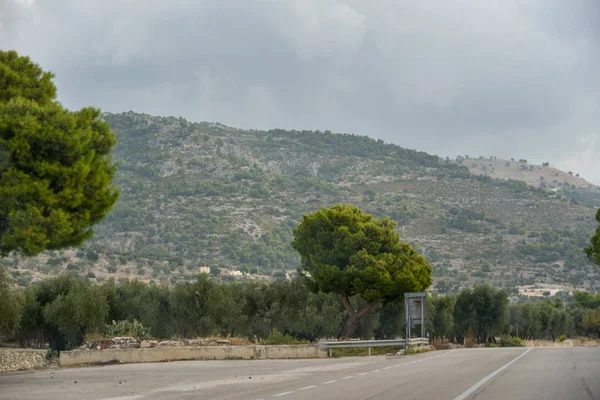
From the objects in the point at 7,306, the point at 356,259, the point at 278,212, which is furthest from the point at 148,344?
the point at 278,212

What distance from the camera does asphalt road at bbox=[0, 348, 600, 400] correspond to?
1511 centimetres

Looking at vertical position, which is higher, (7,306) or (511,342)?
(7,306)

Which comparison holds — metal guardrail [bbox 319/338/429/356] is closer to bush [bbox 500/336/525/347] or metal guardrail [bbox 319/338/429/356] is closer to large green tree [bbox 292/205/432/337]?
large green tree [bbox 292/205/432/337]

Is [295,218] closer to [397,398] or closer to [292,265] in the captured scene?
[292,265]

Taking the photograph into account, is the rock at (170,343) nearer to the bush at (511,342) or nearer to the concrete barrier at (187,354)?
the concrete barrier at (187,354)

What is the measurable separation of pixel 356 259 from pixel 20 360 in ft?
65.8

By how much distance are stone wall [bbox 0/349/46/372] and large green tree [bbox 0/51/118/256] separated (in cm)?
934

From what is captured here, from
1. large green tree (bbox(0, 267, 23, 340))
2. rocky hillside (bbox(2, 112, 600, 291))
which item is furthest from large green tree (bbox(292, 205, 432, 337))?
rocky hillside (bbox(2, 112, 600, 291))

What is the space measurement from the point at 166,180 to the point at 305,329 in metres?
69.3

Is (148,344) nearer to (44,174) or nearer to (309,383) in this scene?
(44,174)

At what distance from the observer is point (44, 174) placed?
19141mm

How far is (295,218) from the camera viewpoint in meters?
114

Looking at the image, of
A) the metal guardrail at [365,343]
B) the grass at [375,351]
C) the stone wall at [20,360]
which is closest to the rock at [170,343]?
the stone wall at [20,360]

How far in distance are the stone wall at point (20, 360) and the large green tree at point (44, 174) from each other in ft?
A: 30.6
